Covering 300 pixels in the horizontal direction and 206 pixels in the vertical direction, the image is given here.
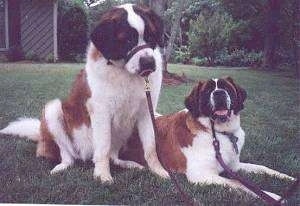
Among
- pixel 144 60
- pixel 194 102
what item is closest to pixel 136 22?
pixel 144 60

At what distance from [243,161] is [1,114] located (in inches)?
59.1

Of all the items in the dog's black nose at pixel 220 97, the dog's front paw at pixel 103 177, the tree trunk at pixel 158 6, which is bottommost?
the dog's front paw at pixel 103 177

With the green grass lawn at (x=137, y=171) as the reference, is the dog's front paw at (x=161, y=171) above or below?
below

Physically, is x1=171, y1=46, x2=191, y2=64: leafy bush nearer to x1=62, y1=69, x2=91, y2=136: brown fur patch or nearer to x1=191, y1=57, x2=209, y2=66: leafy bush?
x1=191, y1=57, x2=209, y2=66: leafy bush

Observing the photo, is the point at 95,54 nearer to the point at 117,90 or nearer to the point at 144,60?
the point at 117,90

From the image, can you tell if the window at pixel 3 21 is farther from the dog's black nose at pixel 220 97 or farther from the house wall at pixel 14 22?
the dog's black nose at pixel 220 97

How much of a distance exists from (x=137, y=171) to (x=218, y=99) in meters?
0.66

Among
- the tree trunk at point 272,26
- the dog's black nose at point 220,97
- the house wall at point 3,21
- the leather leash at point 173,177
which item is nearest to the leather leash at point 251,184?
the dog's black nose at point 220,97

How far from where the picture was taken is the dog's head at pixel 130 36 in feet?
9.95

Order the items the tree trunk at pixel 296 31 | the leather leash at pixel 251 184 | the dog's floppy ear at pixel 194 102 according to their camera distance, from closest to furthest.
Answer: the leather leash at pixel 251 184 < the tree trunk at pixel 296 31 < the dog's floppy ear at pixel 194 102

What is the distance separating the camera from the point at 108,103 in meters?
3.33

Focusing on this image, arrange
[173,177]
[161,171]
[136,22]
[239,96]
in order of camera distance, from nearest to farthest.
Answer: [173,177] → [136,22] → [239,96] → [161,171]

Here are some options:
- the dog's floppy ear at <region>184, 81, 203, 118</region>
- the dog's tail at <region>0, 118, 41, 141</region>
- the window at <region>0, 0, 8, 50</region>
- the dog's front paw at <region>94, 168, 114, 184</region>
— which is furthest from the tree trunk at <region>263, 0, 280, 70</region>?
the dog's tail at <region>0, 118, 41, 141</region>

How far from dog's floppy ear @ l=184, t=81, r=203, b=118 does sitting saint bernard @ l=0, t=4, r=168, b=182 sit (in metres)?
0.19
